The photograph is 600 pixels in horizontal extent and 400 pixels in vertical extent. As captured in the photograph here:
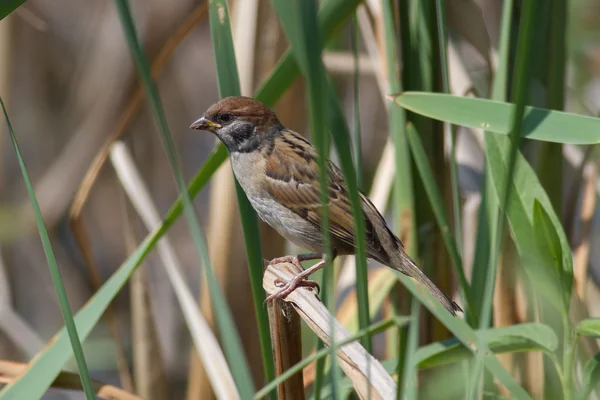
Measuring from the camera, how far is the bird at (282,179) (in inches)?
93.3

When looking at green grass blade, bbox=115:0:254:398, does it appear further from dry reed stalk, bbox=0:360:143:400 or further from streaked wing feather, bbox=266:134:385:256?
streaked wing feather, bbox=266:134:385:256

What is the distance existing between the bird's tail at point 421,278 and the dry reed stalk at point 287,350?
0.39 meters

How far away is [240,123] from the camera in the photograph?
249cm

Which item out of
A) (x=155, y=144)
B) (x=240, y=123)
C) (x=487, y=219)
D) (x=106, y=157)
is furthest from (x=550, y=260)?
(x=155, y=144)

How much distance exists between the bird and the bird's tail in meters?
0.16

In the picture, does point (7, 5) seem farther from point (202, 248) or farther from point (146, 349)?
point (146, 349)

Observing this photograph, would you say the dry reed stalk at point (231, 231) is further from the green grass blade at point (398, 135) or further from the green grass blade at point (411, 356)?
the green grass blade at point (411, 356)

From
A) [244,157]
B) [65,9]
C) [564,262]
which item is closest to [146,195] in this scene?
[244,157]

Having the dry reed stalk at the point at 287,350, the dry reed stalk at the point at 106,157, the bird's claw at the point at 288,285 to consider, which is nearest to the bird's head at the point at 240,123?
the dry reed stalk at the point at 106,157

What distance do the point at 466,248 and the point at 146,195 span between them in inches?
42.6

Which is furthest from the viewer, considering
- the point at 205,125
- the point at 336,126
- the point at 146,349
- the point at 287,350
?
the point at 146,349

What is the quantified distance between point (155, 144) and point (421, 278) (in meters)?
2.20

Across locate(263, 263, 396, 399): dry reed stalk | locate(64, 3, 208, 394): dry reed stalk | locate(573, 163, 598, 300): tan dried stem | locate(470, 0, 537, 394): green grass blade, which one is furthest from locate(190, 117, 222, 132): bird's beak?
locate(470, 0, 537, 394): green grass blade

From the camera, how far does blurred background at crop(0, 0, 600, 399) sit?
2.57 m
